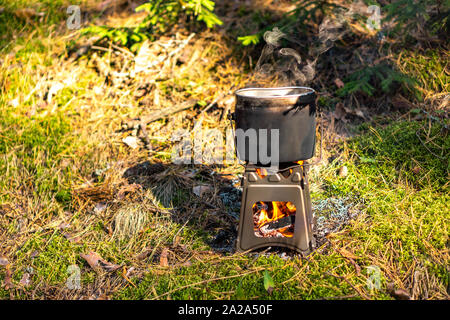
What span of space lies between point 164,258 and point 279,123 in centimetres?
122

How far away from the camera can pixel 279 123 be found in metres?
2.34

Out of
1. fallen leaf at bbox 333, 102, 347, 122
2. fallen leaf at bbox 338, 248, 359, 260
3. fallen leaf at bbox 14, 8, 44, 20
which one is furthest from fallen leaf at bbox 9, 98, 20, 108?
fallen leaf at bbox 338, 248, 359, 260

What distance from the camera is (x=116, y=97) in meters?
4.31

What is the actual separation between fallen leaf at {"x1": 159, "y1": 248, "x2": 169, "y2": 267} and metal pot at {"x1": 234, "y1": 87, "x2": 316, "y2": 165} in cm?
90

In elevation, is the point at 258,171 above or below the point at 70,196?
above

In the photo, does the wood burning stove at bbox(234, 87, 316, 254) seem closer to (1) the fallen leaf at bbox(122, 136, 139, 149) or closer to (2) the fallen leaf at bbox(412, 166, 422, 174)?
(2) the fallen leaf at bbox(412, 166, 422, 174)

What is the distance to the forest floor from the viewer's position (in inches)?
97.9

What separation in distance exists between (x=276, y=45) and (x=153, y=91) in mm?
1399

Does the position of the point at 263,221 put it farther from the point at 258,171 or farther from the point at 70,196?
the point at 70,196

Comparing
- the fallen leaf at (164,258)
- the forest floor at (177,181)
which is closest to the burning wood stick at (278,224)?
the forest floor at (177,181)

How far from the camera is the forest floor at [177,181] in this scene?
97.9 inches

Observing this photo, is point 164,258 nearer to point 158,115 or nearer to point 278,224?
point 278,224

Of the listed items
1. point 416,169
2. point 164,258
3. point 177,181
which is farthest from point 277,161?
point 416,169
